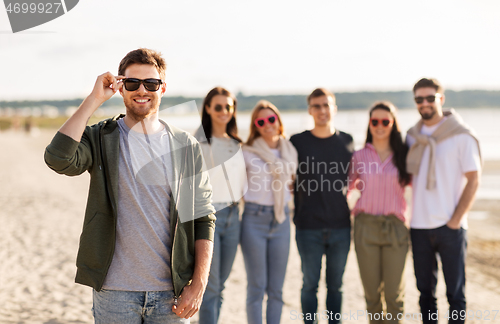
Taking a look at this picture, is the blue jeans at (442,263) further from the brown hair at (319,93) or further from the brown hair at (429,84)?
the brown hair at (319,93)

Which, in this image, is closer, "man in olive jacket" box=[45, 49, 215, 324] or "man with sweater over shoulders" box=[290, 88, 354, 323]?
"man in olive jacket" box=[45, 49, 215, 324]

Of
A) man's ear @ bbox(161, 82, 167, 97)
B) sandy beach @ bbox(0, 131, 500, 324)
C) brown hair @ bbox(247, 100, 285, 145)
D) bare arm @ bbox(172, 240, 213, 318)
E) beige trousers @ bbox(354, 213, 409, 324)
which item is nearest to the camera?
bare arm @ bbox(172, 240, 213, 318)

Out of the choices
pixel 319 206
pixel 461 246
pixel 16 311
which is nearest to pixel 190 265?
pixel 319 206

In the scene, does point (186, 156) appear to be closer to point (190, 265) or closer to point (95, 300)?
point (190, 265)

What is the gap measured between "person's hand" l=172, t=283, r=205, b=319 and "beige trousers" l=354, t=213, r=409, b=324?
6.83ft

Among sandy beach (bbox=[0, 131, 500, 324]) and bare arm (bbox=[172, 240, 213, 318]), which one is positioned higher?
bare arm (bbox=[172, 240, 213, 318])

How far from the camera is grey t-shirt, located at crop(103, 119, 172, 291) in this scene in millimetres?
2211

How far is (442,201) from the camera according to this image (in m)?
3.91

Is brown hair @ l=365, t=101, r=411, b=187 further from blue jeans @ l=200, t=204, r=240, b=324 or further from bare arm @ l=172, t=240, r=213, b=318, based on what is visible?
bare arm @ l=172, t=240, r=213, b=318

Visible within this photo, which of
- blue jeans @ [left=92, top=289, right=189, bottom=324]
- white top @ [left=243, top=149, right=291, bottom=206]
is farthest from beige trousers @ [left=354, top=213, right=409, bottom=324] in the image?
blue jeans @ [left=92, top=289, right=189, bottom=324]

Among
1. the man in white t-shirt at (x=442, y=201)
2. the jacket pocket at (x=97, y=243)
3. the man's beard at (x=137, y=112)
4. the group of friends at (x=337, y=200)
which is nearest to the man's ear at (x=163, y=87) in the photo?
the man's beard at (x=137, y=112)

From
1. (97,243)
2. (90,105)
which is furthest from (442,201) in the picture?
(90,105)

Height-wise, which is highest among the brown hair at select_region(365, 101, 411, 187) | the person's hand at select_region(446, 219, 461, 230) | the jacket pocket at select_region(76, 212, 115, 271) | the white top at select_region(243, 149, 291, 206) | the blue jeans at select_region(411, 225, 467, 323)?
the brown hair at select_region(365, 101, 411, 187)

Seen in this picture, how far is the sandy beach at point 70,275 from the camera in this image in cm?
541
